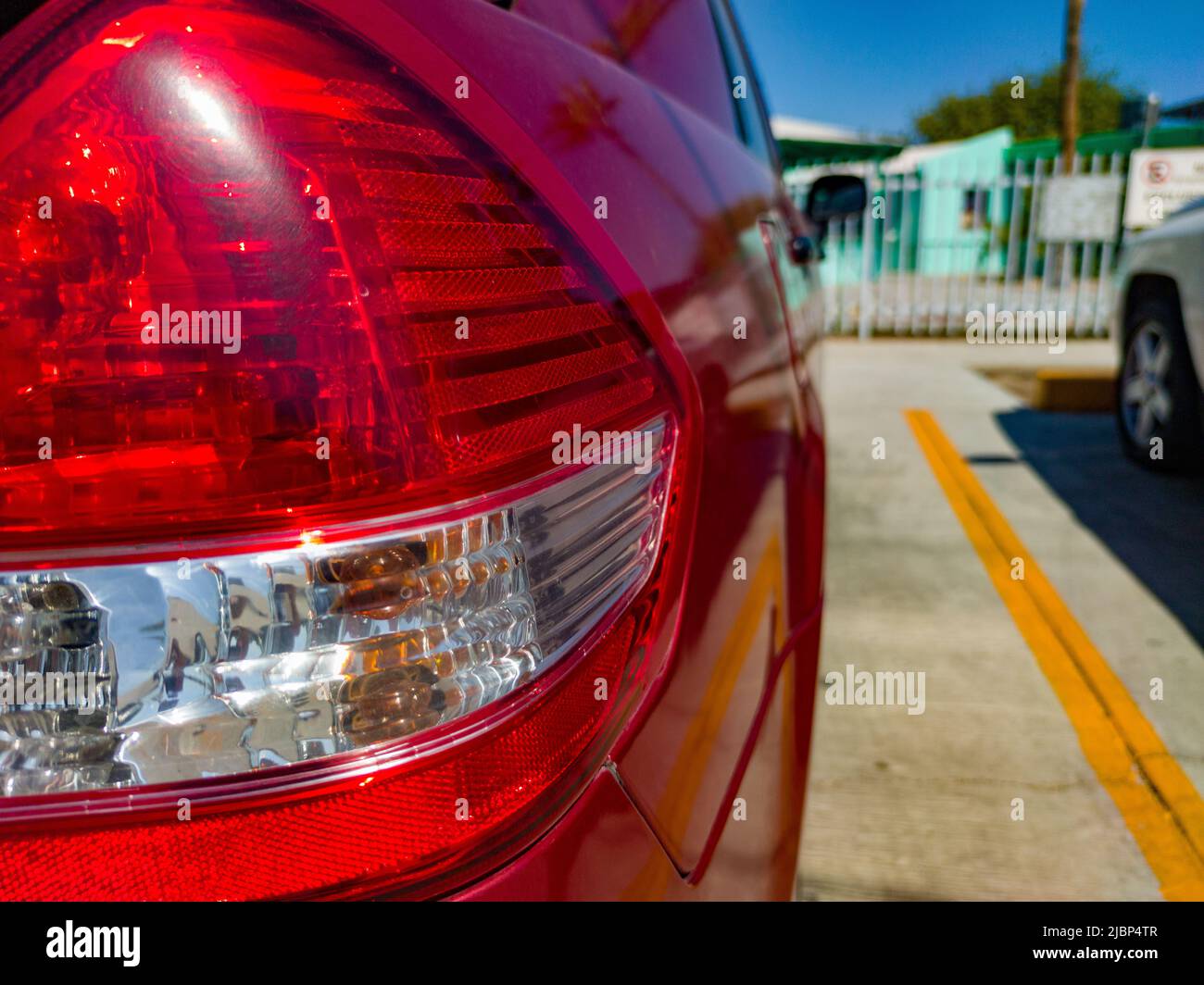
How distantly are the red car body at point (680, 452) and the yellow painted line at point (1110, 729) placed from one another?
145cm

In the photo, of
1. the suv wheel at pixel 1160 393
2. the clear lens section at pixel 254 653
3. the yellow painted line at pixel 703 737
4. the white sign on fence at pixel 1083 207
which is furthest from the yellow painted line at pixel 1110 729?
the white sign on fence at pixel 1083 207

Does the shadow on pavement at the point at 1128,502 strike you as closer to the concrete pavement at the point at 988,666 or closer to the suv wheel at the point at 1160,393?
the concrete pavement at the point at 988,666

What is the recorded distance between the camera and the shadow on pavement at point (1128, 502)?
387 cm

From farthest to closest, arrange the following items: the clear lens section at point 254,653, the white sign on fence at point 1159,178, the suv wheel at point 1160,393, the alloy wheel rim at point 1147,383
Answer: the white sign on fence at point 1159,178, the alloy wheel rim at point 1147,383, the suv wheel at point 1160,393, the clear lens section at point 254,653

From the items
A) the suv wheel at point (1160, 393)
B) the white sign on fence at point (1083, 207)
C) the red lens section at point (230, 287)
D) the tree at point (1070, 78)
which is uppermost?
the tree at point (1070, 78)

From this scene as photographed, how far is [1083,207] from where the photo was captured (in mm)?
13062

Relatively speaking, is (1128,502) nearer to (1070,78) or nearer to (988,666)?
(988,666)

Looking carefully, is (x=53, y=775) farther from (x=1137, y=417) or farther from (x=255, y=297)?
(x=1137, y=417)

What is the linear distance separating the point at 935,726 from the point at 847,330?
11.2 meters

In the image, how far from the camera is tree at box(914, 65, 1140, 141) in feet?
115

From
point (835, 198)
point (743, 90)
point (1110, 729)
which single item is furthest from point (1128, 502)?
point (743, 90)

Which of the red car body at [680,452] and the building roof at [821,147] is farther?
the building roof at [821,147]

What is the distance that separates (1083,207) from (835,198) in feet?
36.7
